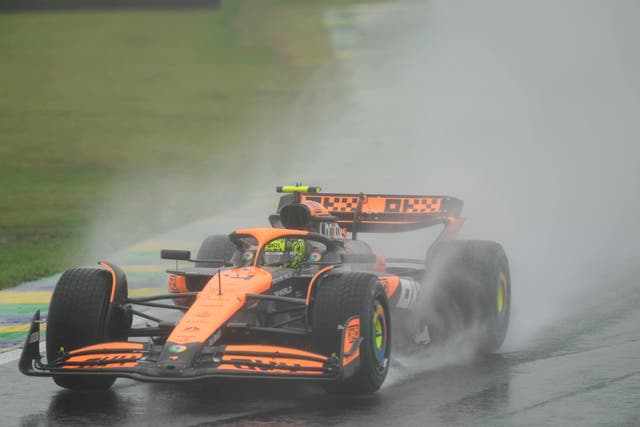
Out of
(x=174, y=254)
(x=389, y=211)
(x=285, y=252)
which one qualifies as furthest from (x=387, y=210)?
(x=174, y=254)

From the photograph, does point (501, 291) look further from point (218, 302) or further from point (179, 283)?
point (218, 302)

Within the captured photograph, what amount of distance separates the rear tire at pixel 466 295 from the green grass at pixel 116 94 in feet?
19.6

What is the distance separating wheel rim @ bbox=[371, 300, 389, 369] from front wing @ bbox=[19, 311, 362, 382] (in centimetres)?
36

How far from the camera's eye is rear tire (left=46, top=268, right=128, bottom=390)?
8203 mm

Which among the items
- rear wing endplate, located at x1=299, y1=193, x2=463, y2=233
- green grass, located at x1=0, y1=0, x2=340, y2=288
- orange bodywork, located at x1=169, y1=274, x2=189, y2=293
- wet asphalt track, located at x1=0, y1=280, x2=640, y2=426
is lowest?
wet asphalt track, located at x1=0, y1=280, x2=640, y2=426

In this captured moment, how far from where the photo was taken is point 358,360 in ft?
26.0

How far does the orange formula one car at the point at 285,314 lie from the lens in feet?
→ 25.1

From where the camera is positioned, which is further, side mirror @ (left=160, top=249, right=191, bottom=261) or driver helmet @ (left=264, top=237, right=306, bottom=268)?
driver helmet @ (left=264, top=237, right=306, bottom=268)

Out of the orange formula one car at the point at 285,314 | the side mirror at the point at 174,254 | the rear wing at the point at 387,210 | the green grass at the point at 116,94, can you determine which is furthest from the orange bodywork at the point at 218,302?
the green grass at the point at 116,94

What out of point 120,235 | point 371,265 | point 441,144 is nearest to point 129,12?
point 441,144

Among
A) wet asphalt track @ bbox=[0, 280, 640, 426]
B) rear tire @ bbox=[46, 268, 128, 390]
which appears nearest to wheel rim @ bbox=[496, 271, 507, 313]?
wet asphalt track @ bbox=[0, 280, 640, 426]

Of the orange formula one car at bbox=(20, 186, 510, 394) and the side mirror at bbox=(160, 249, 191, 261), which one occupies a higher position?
the side mirror at bbox=(160, 249, 191, 261)

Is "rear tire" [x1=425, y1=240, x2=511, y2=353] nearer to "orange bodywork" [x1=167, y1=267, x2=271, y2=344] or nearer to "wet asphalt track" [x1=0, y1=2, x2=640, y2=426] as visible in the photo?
"wet asphalt track" [x1=0, y1=2, x2=640, y2=426]

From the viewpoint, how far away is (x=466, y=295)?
398 inches
